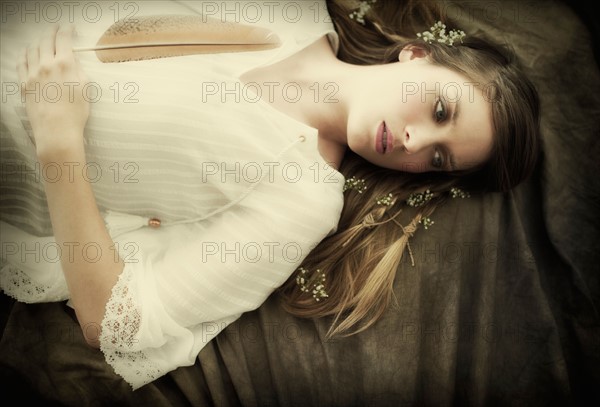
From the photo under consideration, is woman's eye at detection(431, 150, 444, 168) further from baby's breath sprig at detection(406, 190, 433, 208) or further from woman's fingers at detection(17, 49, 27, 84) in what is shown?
woman's fingers at detection(17, 49, 27, 84)

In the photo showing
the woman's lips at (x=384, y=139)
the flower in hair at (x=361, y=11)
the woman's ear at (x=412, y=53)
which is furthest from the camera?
the flower in hair at (x=361, y=11)

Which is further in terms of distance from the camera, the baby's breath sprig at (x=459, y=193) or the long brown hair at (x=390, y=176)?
the baby's breath sprig at (x=459, y=193)

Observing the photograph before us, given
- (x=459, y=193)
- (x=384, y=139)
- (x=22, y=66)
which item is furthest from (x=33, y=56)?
(x=459, y=193)

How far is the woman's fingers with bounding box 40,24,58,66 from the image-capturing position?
113 cm

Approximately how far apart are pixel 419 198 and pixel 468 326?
0.33 metres

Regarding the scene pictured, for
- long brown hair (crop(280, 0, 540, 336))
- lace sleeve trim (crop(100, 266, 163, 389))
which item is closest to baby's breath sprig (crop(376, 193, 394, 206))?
long brown hair (crop(280, 0, 540, 336))

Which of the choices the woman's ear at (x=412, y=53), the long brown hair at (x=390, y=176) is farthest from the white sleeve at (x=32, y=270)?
the woman's ear at (x=412, y=53)

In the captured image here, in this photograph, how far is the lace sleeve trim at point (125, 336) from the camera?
A: 109cm

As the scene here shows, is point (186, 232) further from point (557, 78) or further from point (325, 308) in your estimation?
point (557, 78)

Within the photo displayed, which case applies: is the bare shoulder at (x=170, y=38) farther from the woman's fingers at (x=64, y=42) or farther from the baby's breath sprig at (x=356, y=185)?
the baby's breath sprig at (x=356, y=185)

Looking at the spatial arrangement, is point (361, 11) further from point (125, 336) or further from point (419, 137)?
point (125, 336)

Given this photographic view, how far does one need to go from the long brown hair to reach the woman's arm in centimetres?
42

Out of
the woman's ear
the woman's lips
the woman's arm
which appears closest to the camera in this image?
the woman's arm

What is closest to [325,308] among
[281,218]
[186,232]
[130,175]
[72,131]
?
[281,218]
